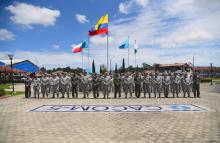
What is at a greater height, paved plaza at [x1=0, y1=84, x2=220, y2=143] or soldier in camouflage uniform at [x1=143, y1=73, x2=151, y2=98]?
soldier in camouflage uniform at [x1=143, y1=73, x2=151, y2=98]

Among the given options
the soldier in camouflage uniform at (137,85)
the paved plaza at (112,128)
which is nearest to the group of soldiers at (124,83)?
the soldier in camouflage uniform at (137,85)

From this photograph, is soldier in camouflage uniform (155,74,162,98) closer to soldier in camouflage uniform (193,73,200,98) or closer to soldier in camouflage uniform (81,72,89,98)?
soldier in camouflage uniform (193,73,200,98)

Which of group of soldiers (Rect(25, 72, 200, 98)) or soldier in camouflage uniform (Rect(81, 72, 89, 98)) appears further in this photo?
soldier in camouflage uniform (Rect(81, 72, 89, 98))

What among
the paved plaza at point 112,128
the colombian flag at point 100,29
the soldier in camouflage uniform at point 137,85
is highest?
the colombian flag at point 100,29

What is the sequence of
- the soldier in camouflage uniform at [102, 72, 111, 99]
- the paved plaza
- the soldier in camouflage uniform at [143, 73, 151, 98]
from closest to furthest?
the paved plaza < the soldier in camouflage uniform at [102, 72, 111, 99] < the soldier in camouflage uniform at [143, 73, 151, 98]

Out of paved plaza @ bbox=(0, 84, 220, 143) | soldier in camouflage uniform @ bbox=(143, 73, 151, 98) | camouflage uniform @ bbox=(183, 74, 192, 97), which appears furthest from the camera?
soldier in camouflage uniform @ bbox=(143, 73, 151, 98)

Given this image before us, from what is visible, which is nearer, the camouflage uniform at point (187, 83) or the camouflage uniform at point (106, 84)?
the camouflage uniform at point (106, 84)

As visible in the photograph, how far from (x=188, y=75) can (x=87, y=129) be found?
48.2 feet

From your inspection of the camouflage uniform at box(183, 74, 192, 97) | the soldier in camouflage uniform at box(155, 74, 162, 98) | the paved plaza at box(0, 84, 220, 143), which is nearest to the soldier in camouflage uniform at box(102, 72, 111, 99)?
the soldier in camouflage uniform at box(155, 74, 162, 98)

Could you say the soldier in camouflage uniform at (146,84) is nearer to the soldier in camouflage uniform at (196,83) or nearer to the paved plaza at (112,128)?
the soldier in camouflage uniform at (196,83)

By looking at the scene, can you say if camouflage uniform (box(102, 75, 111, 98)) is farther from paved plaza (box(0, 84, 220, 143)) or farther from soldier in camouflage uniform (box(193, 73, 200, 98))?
paved plaza (box(0, 84, 220, 143))

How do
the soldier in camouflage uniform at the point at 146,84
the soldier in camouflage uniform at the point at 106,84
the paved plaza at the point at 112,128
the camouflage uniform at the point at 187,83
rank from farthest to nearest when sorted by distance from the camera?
the soldier in camouflage uniform at the point at 146,84 < the camouflage uniform at the point at 187,83 < the soldier in camouflage uniform at the point at 106,84 < the paved plaza at the point at 112,128

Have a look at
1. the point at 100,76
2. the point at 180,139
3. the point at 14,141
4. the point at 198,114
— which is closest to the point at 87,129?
the point at 14,141

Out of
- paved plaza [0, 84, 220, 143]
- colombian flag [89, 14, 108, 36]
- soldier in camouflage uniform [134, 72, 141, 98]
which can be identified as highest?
colombian flag [89, 14, 108, 36]
